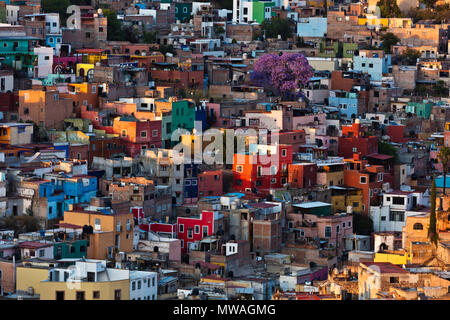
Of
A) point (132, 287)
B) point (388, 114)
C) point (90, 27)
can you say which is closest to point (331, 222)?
point (132, 287)

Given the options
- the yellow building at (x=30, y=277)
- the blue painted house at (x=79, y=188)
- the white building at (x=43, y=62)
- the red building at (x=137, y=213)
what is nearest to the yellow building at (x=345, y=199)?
the red building at (x=137, y=213)

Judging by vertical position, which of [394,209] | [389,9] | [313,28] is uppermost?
[389,9]

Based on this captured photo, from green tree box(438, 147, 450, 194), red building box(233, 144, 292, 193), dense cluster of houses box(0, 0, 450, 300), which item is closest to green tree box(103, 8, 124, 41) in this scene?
dense cluster of houses box(0, 0, 450, 300)

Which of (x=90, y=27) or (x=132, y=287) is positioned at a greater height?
(x=90, y=27)

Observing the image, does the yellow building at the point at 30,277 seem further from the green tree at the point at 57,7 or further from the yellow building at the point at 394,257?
the green tree at the point at 57,7

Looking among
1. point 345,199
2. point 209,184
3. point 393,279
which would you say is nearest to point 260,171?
point 209,184

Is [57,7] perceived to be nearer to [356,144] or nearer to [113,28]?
[113,28]
